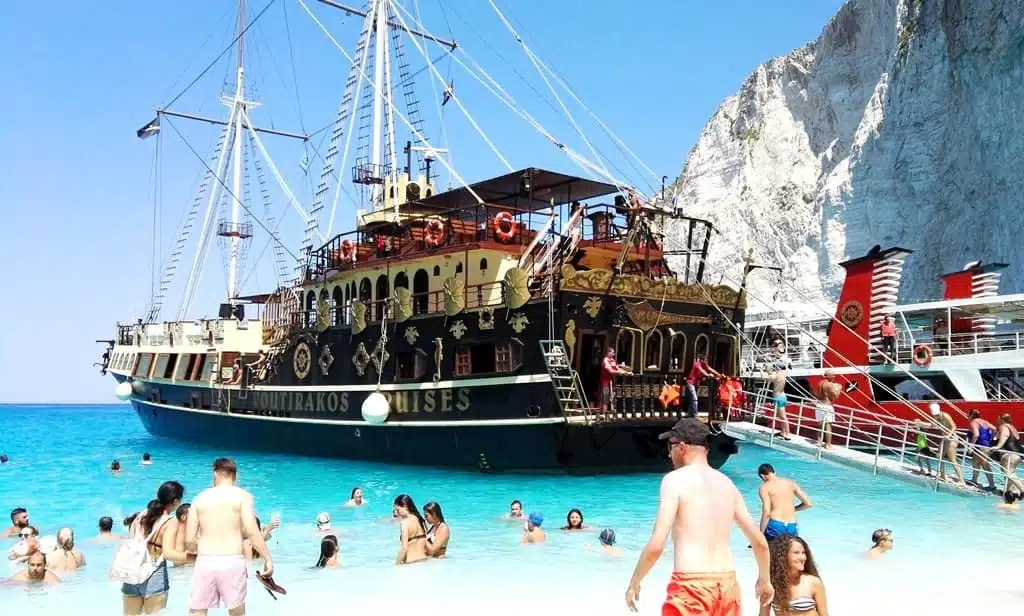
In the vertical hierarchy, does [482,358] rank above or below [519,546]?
above

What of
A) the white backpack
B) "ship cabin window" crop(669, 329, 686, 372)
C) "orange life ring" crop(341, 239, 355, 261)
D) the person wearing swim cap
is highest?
"orange life ring" crop(341, 239, 355, 261)

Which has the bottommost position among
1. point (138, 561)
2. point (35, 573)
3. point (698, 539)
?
point (35, 573)

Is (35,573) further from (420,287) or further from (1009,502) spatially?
(1009,502)

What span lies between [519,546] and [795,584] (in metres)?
7.71

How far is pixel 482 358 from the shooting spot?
67.3 ft

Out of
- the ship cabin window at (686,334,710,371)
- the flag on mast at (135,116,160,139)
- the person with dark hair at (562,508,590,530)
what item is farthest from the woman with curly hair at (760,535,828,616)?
the flag on mast at (135,116,160,139)

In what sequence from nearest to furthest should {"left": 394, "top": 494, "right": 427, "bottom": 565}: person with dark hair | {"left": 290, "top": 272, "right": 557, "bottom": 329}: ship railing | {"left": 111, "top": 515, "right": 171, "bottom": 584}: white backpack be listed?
{"left": 111, "top": 515, "right": 171, "bottom": 584}: white backpack, {"left": 394, "top": 494, "right": 427, "bottom": 565}: person with dark hair, {"left": 290, "top": 272, "right": 557, "bottom": 329}: ship railing

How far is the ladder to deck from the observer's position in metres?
18.4

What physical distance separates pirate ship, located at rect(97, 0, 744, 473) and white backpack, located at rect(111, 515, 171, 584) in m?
12.0

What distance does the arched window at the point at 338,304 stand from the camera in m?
25.5

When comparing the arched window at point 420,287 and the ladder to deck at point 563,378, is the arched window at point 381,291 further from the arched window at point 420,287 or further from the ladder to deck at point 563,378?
the ladder to deck at point 563,378

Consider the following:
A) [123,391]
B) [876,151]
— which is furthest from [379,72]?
[876,151]

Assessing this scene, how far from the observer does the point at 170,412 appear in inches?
1342

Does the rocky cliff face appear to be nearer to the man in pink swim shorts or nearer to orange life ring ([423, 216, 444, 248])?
orange life ring ([423, 216, 444, 248])
